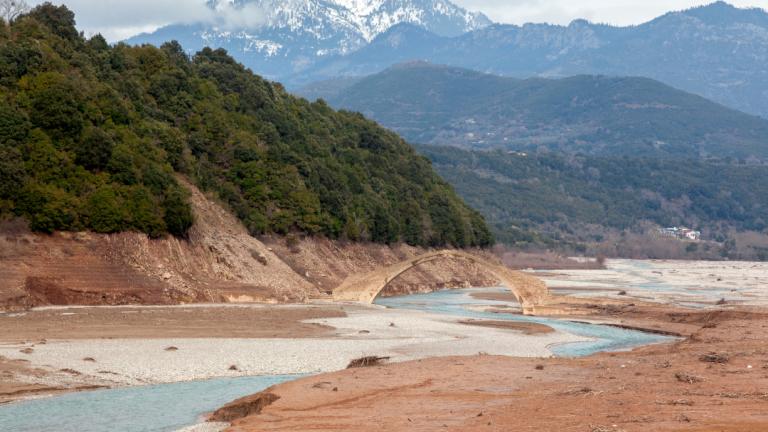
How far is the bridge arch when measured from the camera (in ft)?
259

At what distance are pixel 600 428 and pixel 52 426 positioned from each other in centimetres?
1406

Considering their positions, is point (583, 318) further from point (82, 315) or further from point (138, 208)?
point (82, 315)

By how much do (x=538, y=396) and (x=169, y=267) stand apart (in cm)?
3874

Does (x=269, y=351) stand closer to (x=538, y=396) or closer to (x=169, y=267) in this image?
(x=538, y=396)

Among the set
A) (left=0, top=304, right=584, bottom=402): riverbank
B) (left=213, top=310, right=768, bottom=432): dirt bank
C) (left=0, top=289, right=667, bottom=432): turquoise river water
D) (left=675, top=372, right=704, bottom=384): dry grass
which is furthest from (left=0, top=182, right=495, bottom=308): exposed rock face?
(left=675, top=372, right=704, bottom=384): dry grass

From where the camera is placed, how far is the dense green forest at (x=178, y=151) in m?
67.1

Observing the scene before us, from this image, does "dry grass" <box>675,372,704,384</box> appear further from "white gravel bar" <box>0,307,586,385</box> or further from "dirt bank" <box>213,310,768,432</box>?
"white gravel bar" <box>0,307,586,385</box>

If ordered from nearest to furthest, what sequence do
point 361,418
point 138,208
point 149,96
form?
point 361,418
point 138,208
point 149,96

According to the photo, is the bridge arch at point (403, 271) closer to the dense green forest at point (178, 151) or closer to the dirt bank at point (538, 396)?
the dense green forest at point (178, 151)

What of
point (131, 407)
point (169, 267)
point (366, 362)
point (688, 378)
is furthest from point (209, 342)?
point (688, 378)

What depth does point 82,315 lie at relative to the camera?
2168 inches

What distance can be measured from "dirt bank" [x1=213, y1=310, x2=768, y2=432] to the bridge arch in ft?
110

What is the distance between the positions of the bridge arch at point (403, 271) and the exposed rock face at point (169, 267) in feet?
7.06

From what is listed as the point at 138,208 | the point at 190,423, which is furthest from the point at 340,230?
the point at 190,423
